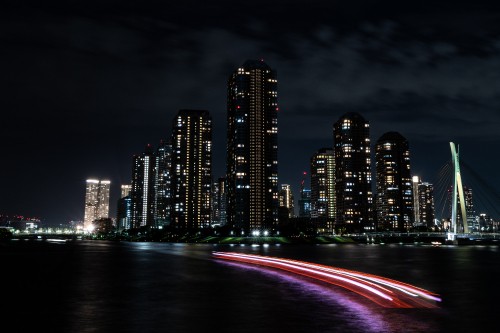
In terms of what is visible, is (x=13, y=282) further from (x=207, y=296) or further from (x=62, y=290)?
(x=207, y=296)

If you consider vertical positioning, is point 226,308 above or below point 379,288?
below

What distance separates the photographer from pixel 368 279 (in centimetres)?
2730

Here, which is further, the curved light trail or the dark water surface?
the curved light trail

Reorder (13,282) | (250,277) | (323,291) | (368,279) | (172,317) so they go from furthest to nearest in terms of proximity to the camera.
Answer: (250,277) → (13,282) → (368,279) → (323,291) → (172,317)

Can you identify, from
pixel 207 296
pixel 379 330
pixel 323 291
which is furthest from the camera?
pixel 323 291

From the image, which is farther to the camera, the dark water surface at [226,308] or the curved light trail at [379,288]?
the curved light trail at [379,288]

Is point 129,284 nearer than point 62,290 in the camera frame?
No

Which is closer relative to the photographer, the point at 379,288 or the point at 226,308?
the point at 226,308

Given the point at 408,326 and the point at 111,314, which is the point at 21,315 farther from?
the point at 408,326

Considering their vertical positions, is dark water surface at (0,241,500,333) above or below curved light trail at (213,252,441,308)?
below

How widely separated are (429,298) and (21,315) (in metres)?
16.9

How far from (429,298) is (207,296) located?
1023 centimetres

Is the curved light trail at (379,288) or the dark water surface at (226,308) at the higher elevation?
the curved light trail at (379,288)

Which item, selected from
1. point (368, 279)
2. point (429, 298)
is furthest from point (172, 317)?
point (368, 279)
